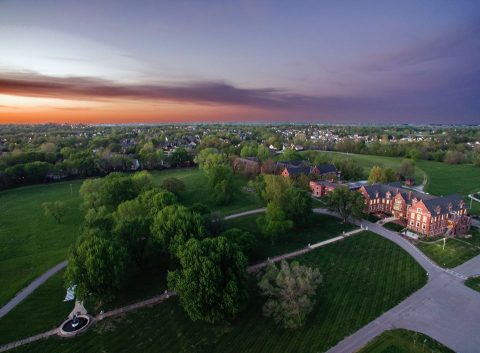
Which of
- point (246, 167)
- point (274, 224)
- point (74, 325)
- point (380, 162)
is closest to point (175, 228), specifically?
point (74, 325)

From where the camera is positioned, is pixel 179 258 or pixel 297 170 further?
pixel 297 170

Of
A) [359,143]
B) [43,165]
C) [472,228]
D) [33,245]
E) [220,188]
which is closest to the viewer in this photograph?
[33,245]

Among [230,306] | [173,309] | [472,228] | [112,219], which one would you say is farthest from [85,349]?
[472,228]

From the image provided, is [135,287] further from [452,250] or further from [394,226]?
[452,250]

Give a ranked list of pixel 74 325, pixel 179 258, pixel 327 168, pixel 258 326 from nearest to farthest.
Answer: pixel 74 325 < pixel 258 326 < pixel 179 258 < pixel 327 168

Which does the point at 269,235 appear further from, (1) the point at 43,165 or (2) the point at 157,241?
(1) the point at 43,165

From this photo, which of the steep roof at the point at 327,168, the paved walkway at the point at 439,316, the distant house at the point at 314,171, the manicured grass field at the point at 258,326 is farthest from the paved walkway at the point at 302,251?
the steep roof at the point at 327,168
